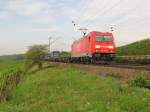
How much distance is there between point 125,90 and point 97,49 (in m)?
25.7

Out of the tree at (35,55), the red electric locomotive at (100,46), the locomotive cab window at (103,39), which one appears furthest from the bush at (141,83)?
the tree at (35,55)

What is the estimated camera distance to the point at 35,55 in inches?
2314

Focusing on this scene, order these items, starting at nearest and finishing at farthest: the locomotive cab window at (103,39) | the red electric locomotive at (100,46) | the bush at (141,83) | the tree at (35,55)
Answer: the bush at (141,83) < the red electric locomotive at (100,46) < the locomotive cab window at (103,39) < the tree at (35,55)

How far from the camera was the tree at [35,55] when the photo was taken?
58156 millimetres

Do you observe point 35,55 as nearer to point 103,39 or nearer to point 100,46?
point 103,39

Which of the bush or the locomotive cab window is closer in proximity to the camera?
the bush

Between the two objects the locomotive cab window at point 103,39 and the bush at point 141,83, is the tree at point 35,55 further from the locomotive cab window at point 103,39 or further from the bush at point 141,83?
the bush at point 141,83

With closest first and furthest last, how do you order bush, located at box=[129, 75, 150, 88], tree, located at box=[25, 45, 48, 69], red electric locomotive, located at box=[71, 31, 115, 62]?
bush, located at box=[129, 75, 150, 88] < red electric locomotive, located at box=[71, 31, 115, 62] < tree, located at box=[25, 45, 48, 69]

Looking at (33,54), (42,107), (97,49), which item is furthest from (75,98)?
(33,54)

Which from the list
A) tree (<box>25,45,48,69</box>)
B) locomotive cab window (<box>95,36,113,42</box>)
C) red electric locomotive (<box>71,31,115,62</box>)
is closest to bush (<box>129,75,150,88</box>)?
red electric locomotive (<box>71,31,115,62</box>)

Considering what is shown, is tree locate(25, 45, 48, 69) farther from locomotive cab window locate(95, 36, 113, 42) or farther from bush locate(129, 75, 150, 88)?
bush locate(129, 75, 150, 88)

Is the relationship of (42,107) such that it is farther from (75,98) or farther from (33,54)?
(33,54)

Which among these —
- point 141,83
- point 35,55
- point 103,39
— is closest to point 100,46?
point 103,39

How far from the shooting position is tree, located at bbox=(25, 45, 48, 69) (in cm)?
5816
